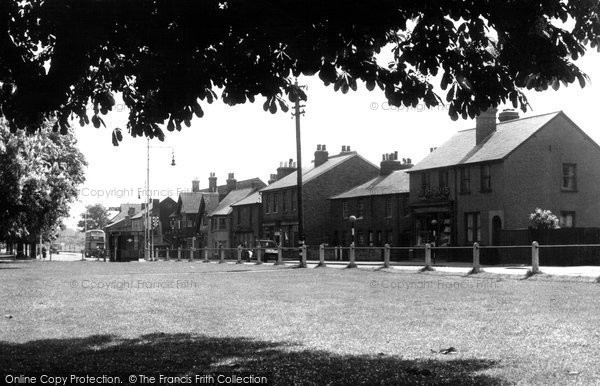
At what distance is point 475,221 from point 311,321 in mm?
36988

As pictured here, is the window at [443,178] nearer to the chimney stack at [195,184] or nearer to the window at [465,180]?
the window at [465,180]

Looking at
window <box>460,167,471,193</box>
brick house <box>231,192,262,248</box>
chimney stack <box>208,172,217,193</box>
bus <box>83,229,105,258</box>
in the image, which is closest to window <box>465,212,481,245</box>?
window <box>460,167,471,193</box>

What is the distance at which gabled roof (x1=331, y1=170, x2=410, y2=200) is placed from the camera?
58062 millimetres

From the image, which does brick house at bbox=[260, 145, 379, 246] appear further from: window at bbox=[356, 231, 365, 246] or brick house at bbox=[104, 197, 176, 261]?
brick house at bbox=[104, 197, 176, 261]

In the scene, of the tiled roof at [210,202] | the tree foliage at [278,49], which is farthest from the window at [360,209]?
the tree foliage at [278,49]

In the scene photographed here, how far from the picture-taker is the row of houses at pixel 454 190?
45219 millimetres

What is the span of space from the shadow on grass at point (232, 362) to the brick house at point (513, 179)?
38052 mm

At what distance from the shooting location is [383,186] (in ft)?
198

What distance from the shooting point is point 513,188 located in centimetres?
4478

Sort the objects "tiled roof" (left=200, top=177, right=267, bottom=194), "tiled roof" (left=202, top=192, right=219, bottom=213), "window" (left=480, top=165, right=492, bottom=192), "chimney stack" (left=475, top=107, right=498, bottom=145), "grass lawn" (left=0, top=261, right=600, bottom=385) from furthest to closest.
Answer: "tiled roof" (left=202, top=192, right=219, bottom=213)
"tiled roof" (left=200, top=177, right=267, bottom=194)
"chimney stack" (left=475, top=107, right=498, bottom=145)
"window" (left=480, top=165, right=492, bottom=192)
"grass lawn" (left=0, top=261, right=600, bottom=385)

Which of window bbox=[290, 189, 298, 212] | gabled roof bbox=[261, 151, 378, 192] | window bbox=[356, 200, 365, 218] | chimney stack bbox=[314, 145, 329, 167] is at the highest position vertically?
chimney stack bbox=[314, 145, 329, 167]

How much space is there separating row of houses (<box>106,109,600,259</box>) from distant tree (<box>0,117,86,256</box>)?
66.6 feet

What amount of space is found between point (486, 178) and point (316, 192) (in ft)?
78.9

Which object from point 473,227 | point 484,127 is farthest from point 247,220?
point 473,227
